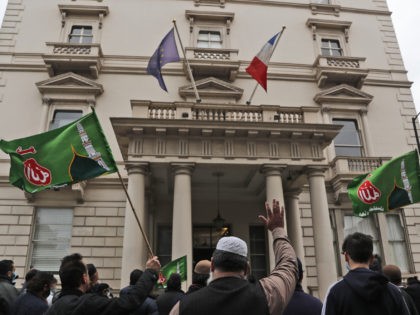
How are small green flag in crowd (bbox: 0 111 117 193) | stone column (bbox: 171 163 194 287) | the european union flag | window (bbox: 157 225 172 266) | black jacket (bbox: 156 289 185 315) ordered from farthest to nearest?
window (bbox: 157 225 172 266), the european union flag, stone column (bbox: 171 163 194 287), small green flag in crowd (bbox: 0 111 117 193), black jacket (bbox: 156 289 185 315)

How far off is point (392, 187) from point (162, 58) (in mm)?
9778

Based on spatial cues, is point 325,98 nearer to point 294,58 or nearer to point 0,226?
point 294,58

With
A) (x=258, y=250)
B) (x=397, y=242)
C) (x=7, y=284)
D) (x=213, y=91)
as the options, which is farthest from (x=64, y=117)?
(x=397, y=242)

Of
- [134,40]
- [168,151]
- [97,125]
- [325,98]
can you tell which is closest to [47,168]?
[97,125]

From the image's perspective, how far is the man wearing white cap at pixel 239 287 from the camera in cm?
244

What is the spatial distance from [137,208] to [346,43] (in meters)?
15.3

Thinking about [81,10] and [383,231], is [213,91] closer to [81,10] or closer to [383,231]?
[81,10]

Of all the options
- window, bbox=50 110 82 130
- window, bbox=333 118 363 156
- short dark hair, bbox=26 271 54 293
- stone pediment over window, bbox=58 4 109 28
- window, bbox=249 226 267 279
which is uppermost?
stone pediment over window, bbox=58 4 109 28

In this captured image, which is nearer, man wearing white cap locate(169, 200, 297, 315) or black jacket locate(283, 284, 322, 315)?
man wearing white cap locate(169, 200, 297, 315)

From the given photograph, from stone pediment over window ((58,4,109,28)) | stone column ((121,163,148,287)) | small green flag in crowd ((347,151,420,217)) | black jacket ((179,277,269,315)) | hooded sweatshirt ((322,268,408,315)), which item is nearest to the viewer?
black jacket ((179,277,269,315))

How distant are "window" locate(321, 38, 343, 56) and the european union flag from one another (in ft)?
30.4

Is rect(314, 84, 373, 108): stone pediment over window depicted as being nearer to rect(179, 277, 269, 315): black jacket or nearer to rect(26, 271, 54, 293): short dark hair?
rect(26, 271, 54, 293): short dark hair

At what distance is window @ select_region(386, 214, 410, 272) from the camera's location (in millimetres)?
16578

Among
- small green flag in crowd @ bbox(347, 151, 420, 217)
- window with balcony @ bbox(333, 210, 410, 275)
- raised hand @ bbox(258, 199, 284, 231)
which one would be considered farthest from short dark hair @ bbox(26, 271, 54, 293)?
window with balcony @ bbox(333, 210, 410, 275)
